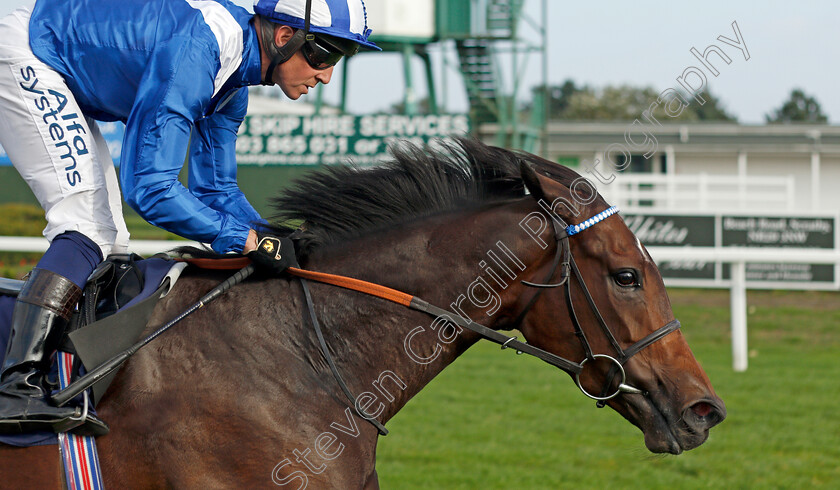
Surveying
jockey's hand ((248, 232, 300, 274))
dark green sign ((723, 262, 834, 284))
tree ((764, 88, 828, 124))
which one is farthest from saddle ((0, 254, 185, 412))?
tree ((764, 88, 828, 124))

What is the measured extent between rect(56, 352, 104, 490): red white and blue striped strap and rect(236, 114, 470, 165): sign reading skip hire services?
39.8 feet

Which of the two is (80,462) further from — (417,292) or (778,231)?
(778,231)

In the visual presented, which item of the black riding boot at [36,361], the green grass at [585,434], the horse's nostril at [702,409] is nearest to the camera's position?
the black riding boot at [36,361]

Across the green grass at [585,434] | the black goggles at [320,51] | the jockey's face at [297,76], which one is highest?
the black goggles at [320,51]

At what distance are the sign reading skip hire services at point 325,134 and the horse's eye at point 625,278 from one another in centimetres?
1185

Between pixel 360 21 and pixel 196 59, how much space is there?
53cm

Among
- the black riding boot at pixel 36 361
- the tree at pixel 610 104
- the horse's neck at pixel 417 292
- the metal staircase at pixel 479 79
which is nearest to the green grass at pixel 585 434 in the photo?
the horse's neck at pixel 417 292

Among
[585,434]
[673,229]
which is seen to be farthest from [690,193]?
[585,434]

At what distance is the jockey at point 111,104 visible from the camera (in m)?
2.14

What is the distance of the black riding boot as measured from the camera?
2.06 m

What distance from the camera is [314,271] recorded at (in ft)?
7.93

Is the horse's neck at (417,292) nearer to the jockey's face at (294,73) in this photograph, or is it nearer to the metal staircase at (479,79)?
the jockey's face at (294,73)

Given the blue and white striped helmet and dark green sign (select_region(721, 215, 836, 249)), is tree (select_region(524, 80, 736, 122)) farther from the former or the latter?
the blue and white striped helmet

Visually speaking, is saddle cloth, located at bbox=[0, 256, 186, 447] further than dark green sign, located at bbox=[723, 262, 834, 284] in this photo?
No
